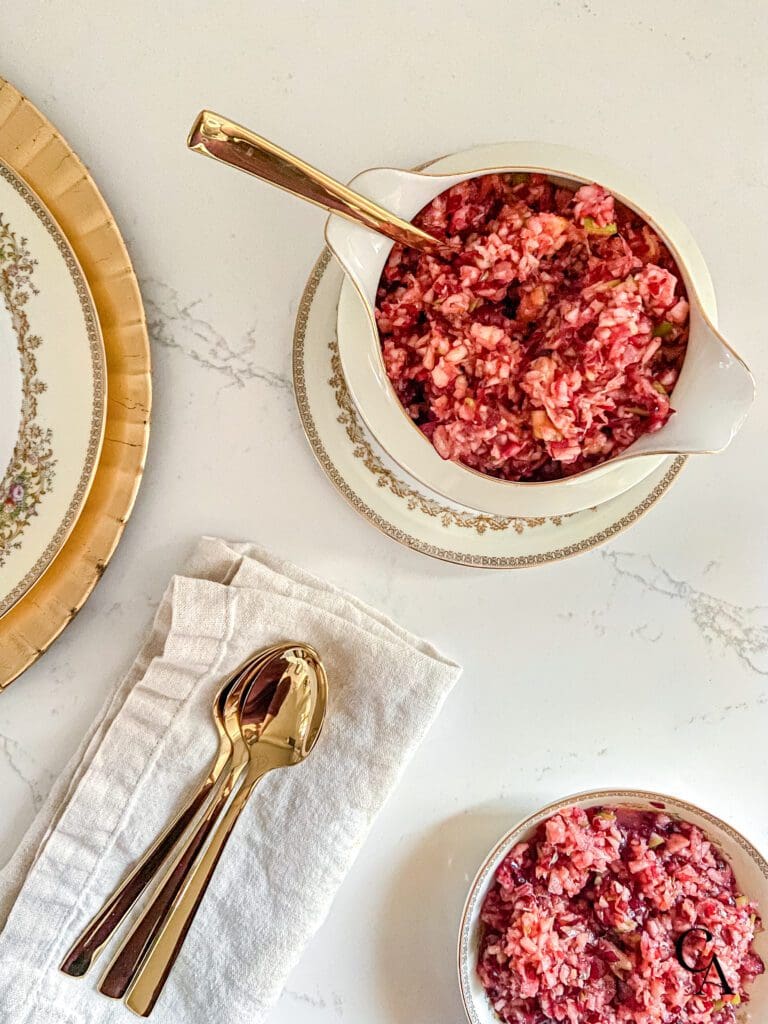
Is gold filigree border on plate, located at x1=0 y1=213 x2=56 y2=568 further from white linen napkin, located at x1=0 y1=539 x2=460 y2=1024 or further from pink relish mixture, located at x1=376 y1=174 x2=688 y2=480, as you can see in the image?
pink relish mixture, located at x1=376 y1=174 x2=688 y2=480

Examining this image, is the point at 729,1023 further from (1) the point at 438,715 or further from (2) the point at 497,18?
(2) the point at 497,18

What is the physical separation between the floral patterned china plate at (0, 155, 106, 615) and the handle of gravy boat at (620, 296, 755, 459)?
0.61 m

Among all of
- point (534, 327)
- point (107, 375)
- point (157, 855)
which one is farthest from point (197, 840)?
point (534, 327)

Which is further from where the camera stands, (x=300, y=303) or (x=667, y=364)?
(x=300, y=303)

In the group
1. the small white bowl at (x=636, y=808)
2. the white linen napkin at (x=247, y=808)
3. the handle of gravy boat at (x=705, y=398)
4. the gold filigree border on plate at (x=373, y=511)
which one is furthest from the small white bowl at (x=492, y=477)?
the small white bowl at (x=636, y=808)

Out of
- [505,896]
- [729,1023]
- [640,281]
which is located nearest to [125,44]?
[640,281]

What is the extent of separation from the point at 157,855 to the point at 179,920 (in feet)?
0.26

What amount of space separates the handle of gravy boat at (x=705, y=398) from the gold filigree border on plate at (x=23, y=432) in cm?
66

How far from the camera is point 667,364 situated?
0.85 meters

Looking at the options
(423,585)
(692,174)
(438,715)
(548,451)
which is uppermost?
(692,174)

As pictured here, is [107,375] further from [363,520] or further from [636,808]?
[636,808]

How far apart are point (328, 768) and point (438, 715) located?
152 mm

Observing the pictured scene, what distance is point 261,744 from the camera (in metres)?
1.04

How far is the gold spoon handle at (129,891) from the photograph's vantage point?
40.6 inches
